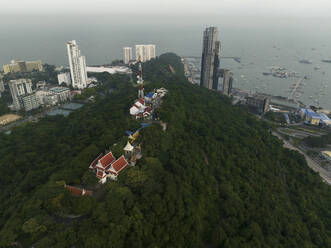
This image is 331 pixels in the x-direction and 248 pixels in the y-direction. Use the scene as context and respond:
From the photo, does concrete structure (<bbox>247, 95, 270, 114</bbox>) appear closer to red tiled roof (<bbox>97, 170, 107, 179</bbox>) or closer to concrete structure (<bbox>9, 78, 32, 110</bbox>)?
red tiled roof (<bbox>97, 170, 107, 179</bbox>)

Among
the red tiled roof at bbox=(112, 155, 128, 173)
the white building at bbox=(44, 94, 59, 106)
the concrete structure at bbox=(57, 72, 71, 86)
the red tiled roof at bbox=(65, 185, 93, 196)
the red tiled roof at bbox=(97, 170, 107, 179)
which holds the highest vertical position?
the red tiled roof at bbox=(112, 155, 128, 173)

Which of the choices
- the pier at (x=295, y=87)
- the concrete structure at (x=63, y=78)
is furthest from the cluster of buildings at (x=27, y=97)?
the pier at (x=295, y=87)

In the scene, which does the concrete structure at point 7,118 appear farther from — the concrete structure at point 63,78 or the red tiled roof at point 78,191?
the red tiled roof at point 78,191

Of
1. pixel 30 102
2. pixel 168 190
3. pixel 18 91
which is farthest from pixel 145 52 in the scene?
pixel 168 190

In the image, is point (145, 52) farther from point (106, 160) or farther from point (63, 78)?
point (106, 160)

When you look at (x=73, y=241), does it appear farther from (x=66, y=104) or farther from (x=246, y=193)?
(x=66, y=104)

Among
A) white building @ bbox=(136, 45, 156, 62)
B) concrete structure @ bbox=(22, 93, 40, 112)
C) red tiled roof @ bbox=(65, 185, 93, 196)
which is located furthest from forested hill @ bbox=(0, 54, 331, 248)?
white building @ bbox=(136, 45, 156, 62)
